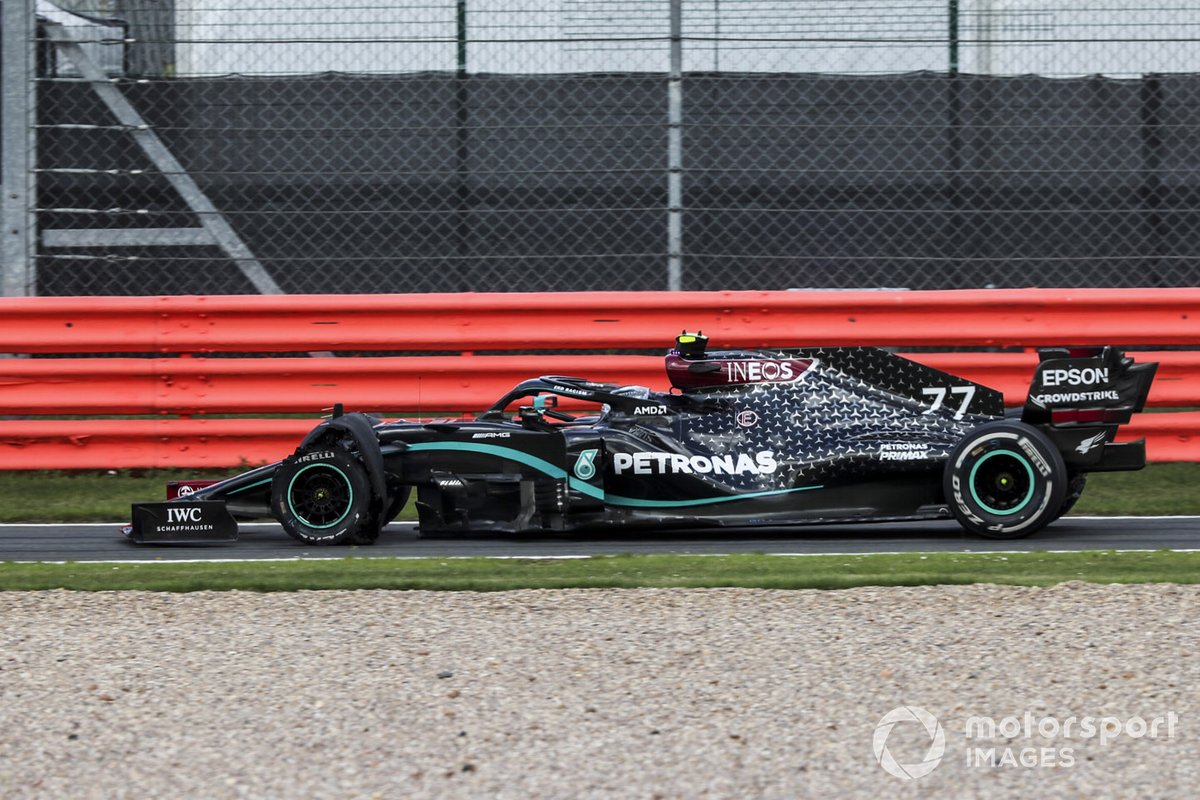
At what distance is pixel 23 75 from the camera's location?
29.8 feet

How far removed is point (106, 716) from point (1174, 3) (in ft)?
23.0

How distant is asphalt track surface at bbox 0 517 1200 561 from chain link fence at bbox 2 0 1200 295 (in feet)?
6.37

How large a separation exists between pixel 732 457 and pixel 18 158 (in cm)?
459

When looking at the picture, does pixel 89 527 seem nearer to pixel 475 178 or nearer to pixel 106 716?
pixel 475 178

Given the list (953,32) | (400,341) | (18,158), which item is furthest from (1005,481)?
(18,158)

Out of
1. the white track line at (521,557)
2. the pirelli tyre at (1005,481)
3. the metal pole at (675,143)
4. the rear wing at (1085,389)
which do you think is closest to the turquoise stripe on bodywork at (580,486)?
the white track line at (521,557)

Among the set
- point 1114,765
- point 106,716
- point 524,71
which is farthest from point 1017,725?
point 524,71

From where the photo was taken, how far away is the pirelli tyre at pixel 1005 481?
22.3ft

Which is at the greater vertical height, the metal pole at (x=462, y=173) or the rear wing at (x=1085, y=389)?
the metal pole at (x=462, y=173)

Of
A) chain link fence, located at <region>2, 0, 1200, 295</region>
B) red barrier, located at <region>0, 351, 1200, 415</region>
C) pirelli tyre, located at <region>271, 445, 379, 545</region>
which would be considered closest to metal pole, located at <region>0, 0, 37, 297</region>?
chain link fence, located at <region>2, 0, 1200, 295</region>

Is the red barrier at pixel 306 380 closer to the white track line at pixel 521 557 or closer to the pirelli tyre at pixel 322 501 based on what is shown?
the pirelli tyre at pixel 322 501

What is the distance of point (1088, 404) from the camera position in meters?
6.91

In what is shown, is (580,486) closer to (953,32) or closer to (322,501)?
(322,501)

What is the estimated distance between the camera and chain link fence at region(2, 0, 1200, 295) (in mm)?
8750
